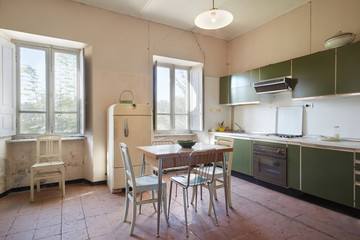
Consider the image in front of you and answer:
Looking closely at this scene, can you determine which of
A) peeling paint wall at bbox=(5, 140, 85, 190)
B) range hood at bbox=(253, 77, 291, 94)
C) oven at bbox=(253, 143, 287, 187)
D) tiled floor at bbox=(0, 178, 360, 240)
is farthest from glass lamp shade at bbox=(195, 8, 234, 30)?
peeling paint wall at bbox=(5, 140, 85, 190)

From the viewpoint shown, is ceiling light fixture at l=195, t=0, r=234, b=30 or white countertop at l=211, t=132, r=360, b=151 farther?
white countertop at l=211, t=132, r=360, b=151

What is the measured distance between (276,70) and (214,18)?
181 centimetres

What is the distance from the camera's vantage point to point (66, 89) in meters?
3.82

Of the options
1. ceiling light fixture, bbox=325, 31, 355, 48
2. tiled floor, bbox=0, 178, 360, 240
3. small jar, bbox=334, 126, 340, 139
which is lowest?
tiled floor, bbox=0, 178, 360, 240

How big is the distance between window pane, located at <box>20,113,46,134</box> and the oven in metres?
3.91

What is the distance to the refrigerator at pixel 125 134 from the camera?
3.26 m

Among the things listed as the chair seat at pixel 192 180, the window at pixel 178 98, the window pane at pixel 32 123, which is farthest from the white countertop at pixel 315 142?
the window pane at pixel 32 123

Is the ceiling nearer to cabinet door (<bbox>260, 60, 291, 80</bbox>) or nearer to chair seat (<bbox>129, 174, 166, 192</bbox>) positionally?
cabinet door (<bbox>260, 60, 291, 80</bbox>)

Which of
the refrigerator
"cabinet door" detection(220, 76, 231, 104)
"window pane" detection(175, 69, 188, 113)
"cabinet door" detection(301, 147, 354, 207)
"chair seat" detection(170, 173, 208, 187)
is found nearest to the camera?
"chair seat" detection(170, 173, 208, 187)

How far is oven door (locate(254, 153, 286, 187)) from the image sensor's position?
3314 mm

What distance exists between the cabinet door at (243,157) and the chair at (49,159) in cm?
315

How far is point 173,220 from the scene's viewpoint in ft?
8.06

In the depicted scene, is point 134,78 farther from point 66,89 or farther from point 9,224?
point 9,224

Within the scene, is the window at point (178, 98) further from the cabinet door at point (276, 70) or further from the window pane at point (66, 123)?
the window pane at point (66, 123)
